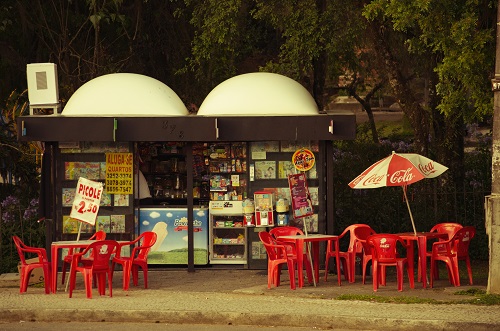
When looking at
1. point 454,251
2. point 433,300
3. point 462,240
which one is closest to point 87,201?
point 433,300

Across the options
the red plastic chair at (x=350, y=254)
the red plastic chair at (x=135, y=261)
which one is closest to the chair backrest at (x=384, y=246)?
the red plastic chair at (x=350, y=254)

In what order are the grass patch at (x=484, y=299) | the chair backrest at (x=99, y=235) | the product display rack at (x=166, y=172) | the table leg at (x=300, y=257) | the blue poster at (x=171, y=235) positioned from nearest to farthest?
the grass patch at (x=484, y=299) < the table leg at (x=300, y=257) < the chair backrest at (x=99, y=235) < the blue poster at (x=171, y=235) < the product display rack at (x=166, y=172)

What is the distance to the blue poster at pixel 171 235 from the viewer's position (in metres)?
16.1

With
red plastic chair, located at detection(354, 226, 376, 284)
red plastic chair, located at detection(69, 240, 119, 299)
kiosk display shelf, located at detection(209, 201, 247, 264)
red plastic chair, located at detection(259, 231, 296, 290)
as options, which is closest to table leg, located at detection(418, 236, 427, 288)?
red plastic chair, located at detection(354, 226, 376, 284)

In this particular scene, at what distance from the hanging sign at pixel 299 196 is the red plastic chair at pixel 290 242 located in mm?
360

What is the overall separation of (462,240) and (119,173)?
5.55 m

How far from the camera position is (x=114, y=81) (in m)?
16.1

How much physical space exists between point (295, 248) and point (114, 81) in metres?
4.35

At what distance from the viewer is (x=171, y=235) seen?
16125mm

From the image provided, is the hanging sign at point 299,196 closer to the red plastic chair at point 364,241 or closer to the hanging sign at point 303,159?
the hanging sign at point 303,159

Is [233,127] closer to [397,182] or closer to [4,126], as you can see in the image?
[397,182]

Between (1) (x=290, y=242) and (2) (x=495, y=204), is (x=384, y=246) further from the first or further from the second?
(2) (x=495, y=204)

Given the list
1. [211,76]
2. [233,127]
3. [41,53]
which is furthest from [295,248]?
[41,53]

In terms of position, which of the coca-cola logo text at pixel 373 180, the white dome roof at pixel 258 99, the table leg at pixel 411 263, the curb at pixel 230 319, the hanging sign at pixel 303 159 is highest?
the white dome roof at pixel 258 99
